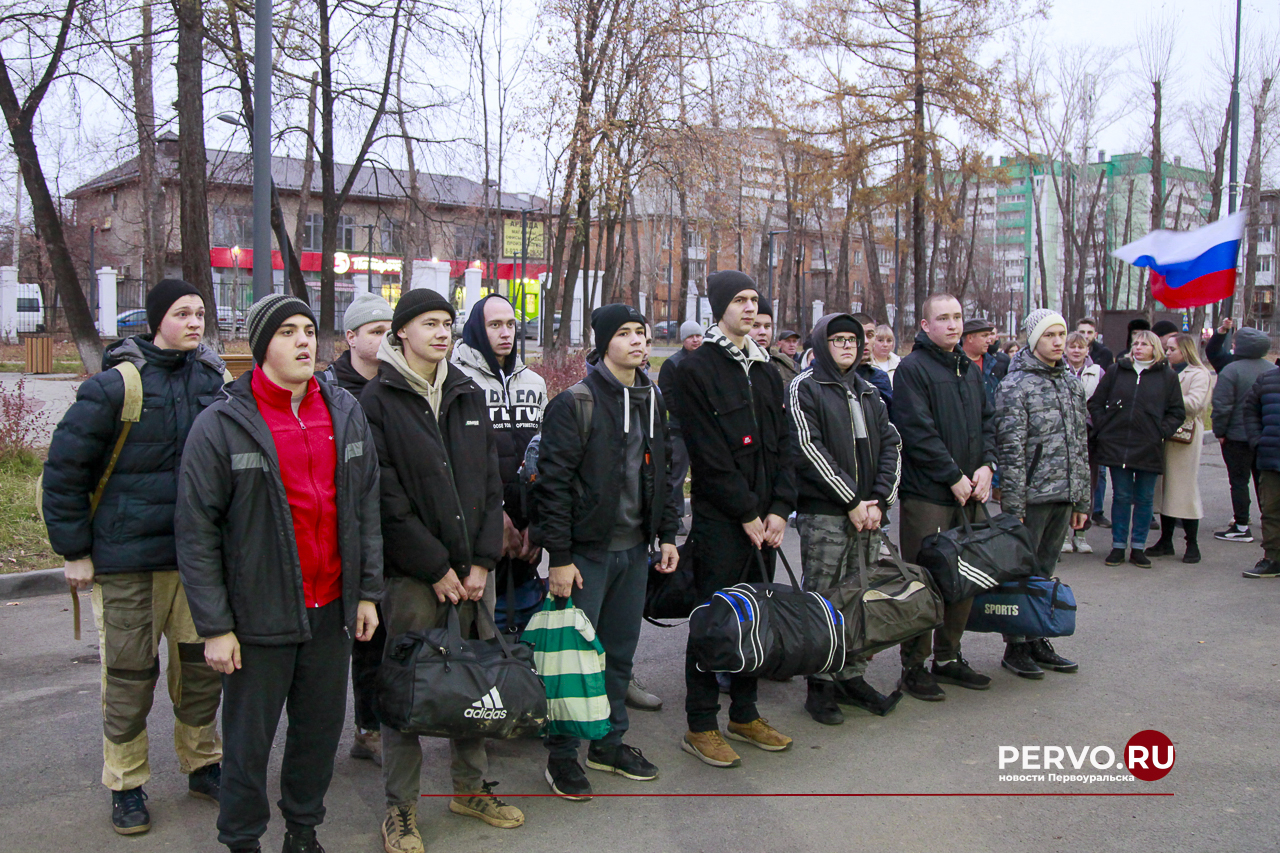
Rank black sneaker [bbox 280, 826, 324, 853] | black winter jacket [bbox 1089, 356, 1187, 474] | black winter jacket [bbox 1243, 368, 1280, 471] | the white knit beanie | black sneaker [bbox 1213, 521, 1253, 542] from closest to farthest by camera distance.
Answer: black sneaker [bbox 280, 826, 324, 853]
the white knit beanie
black winter jacket [bbox 1243, 368, 1280, 471]
black winter jacket [bbox 1089, 356, 1187, 474]
black sneaker [bbox 1213, 521, 1253, 542]

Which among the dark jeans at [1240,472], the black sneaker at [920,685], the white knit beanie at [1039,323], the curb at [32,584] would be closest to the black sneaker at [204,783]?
the black sneaker at [920,685]

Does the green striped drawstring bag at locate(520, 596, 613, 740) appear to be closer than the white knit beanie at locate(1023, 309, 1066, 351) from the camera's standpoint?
Yes

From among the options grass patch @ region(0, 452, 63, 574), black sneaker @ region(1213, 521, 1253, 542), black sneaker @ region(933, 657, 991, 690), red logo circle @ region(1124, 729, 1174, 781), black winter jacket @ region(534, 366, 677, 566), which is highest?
black winter jacket @ region(534, 366, 677, 566)

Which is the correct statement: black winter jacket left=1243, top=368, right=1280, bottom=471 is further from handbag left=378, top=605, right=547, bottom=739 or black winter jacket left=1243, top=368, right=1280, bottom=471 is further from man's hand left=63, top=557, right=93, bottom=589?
man's hand left=63, top=557, right=93, bottom=589

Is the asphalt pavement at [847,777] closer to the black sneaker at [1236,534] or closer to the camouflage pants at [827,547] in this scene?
the camouflage pants at [827,547]

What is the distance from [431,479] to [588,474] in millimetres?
706

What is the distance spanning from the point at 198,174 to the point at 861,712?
10.4 meters

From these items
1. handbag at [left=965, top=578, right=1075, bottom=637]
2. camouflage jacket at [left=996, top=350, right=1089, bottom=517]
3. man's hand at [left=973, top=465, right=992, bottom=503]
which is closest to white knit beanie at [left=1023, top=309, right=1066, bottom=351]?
camouflage jacket at [left=996, top=350, right=1089, bottom=517]

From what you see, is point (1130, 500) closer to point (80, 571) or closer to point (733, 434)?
point (733, 434)

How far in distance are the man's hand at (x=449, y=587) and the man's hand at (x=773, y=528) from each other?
58.9 inches

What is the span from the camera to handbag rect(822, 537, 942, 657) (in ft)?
14.9

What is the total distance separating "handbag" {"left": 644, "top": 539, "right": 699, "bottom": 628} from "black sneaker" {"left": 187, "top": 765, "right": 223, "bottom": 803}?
6.57 ft

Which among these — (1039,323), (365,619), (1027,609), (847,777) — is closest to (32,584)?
(365,619)

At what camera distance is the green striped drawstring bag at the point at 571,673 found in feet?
12.9
